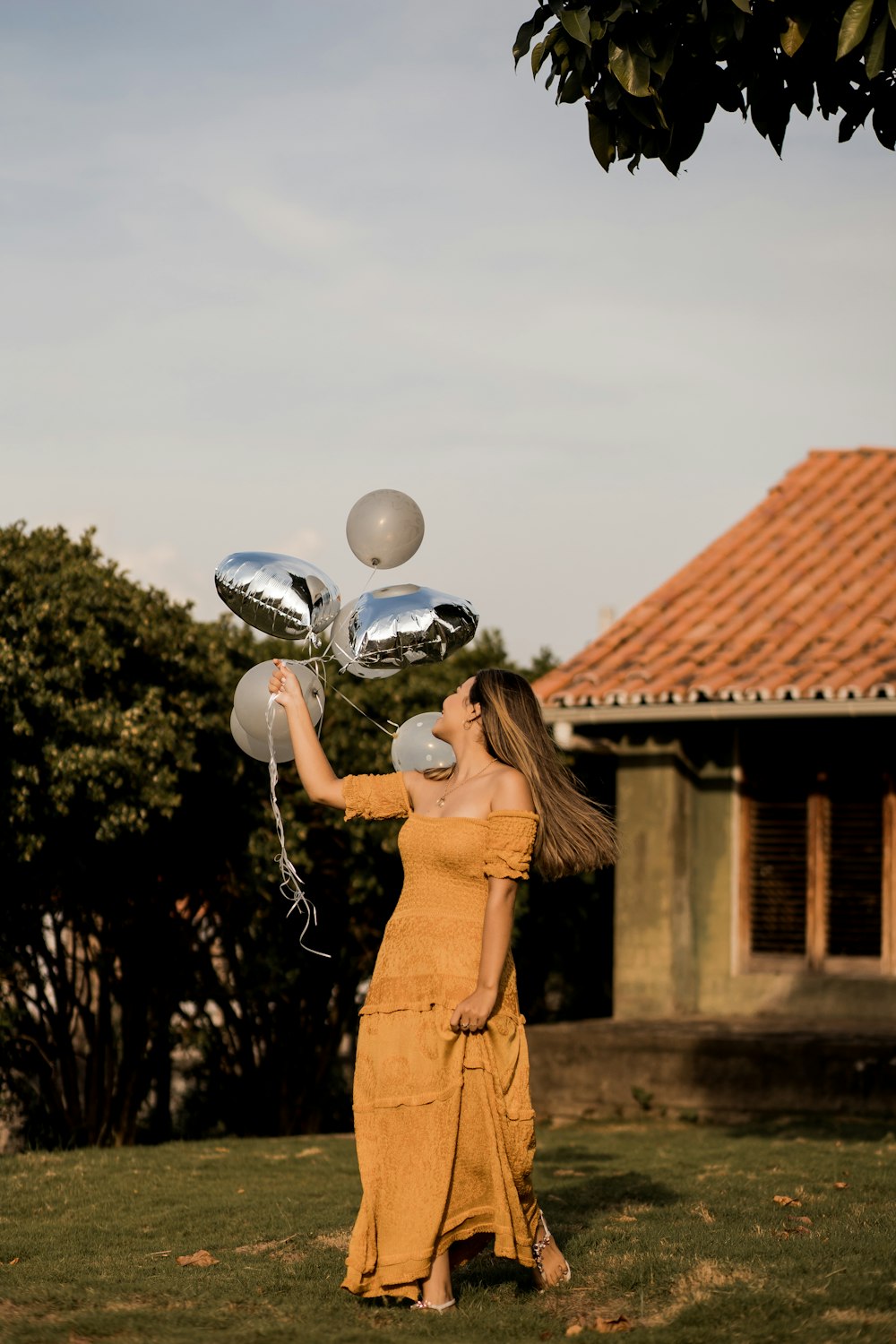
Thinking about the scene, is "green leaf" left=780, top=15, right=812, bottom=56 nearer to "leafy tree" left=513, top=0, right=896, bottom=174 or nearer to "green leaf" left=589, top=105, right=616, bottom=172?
"leafy tree" left=513, top=0, right=896, bottom=174

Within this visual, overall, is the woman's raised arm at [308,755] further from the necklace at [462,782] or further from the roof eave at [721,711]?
the roof eave at [721,711]

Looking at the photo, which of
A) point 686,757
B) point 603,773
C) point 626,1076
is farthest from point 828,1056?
point 603,773

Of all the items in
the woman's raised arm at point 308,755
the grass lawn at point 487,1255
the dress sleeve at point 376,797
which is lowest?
the grass lawn at point 487,1255

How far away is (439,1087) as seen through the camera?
16.4 feet

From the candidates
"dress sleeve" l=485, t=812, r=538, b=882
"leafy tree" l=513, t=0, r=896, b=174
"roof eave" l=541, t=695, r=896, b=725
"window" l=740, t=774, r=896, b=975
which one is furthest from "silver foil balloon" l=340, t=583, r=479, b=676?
"window" l=740, t=774, r=896, b=975

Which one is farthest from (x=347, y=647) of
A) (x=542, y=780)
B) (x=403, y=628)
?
(x=542, y=780)

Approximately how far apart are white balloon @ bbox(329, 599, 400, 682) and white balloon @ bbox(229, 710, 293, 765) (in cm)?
45

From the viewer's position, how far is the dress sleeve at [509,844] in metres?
5.05

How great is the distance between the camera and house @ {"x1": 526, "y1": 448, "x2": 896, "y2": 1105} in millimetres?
12023

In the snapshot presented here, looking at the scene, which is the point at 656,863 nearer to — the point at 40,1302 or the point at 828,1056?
the point at 828,1056

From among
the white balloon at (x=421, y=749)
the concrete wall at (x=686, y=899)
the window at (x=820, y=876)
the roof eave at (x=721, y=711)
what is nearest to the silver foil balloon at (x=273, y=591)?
the white balloon at (x=421, y=749)

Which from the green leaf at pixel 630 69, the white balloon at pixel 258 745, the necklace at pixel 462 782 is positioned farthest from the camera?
the white balloon at pixel 258 745

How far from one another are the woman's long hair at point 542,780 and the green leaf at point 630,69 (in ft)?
6.22

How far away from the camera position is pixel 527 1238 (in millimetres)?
5086
